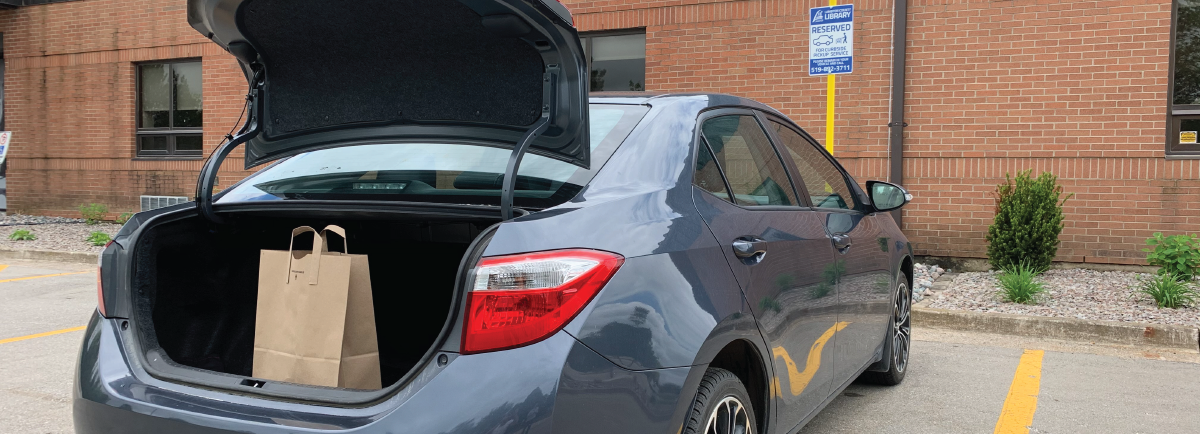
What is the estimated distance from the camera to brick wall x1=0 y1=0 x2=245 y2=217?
14836mm

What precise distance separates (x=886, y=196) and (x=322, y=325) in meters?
2.82

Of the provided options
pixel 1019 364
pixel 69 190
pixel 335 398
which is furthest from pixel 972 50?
pixel 69 190

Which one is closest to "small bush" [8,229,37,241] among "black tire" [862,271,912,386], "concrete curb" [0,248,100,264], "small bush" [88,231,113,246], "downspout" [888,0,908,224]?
"concrete curb" [0,248,100,264]

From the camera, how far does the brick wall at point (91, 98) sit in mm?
14836

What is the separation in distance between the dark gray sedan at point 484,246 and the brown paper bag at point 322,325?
192 millimetres

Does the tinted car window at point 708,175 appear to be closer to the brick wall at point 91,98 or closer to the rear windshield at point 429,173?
the rear windshield at point 429,173

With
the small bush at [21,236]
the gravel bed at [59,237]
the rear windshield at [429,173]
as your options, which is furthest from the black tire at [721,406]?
the small bush at [21,236]

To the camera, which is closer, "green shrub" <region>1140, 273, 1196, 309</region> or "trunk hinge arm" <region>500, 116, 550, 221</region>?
"trunk hinge arm" <region>500, 116, 550, 221</region>

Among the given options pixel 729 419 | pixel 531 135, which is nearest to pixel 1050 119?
pixel 729 419

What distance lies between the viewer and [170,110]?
50.6 feet

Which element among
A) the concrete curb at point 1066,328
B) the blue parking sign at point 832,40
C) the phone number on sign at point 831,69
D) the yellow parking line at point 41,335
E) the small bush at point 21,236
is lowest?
the yellow parking line at point 41,335

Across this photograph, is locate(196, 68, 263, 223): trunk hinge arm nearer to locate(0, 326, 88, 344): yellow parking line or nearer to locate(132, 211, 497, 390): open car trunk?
locate(132, 211, 497, 390): open car trunk

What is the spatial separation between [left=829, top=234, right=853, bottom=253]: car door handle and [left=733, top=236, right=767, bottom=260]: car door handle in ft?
2.54

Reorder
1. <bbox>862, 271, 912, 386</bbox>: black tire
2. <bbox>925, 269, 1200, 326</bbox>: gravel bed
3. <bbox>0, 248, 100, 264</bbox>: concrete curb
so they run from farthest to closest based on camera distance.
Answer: <bbox>0, 248, 100, 264</bbox>: concrete curb, <bbox>925, 269, 1200, 326</bbox>: gravel bed, <bbox>862, 271, 912, 386</bbox>: black tire
